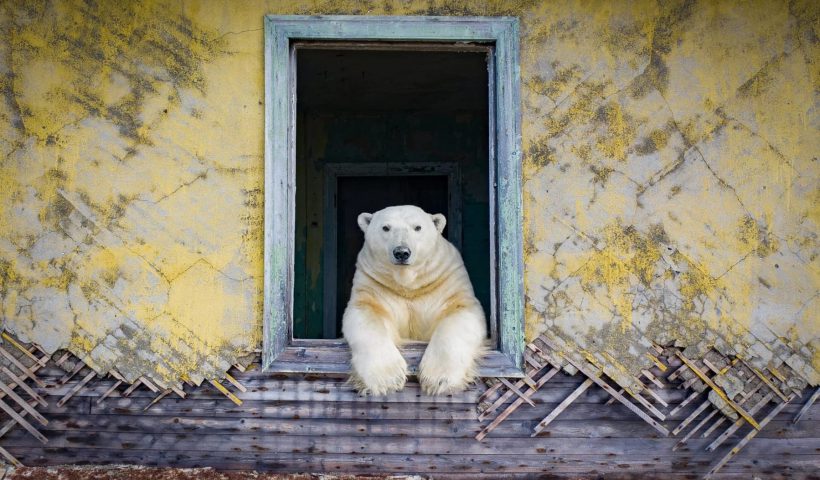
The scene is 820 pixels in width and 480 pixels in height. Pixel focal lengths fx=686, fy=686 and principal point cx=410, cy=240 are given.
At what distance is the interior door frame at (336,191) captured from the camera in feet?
19.7

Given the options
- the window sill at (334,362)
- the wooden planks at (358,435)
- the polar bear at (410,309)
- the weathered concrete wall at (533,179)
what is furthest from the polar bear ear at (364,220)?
the wooden planks at (358,435)

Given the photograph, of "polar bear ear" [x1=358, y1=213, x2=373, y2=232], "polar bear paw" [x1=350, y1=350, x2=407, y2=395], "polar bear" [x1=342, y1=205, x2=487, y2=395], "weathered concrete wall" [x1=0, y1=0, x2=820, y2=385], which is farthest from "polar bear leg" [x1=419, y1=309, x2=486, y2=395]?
"polar bear ear" [x1=358, y1=213, x2=373, y2=232]

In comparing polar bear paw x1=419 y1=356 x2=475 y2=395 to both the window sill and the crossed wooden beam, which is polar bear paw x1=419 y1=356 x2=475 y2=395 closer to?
the window sill

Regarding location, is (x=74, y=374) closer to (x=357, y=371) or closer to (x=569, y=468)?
(x=357, y=371)

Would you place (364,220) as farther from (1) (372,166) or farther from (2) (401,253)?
(1) (372,166)

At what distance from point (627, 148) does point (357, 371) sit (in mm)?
1677

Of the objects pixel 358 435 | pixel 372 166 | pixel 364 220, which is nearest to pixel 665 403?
pixel 358 435

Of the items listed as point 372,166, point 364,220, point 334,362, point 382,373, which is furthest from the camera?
point 372,166

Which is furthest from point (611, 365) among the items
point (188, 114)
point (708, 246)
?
point (188, 114)

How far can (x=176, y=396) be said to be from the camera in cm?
328

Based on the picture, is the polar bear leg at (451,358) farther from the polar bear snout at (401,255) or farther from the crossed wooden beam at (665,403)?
the polar bear snout at (401,255)

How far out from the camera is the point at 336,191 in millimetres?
6117

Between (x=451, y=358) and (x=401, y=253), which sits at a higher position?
(x=401, y=253)

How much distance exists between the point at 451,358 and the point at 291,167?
1210 millimetres
